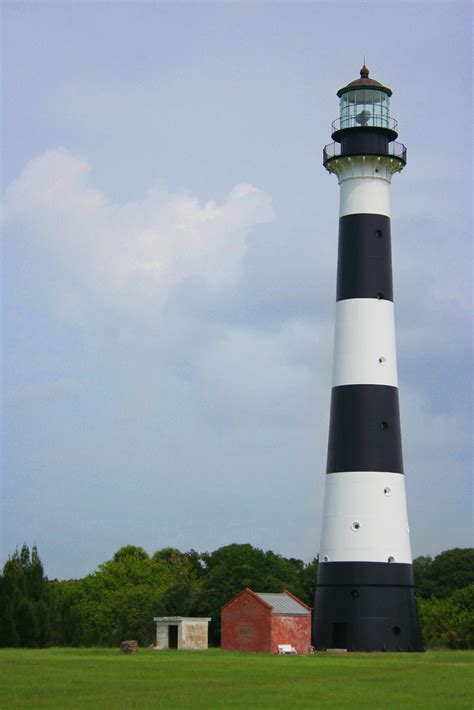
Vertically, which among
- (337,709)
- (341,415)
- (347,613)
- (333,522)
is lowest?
(337,709)

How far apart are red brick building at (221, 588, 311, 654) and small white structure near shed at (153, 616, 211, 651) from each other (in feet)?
7.27

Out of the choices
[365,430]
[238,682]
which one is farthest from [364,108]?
[238,682]

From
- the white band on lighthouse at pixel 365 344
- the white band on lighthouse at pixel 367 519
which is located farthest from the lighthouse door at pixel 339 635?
the white band on lighthouse at pixel 365 344

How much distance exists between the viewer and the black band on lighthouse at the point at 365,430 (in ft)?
134

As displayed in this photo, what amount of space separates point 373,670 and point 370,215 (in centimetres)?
1804

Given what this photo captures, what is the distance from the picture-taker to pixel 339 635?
40406mm

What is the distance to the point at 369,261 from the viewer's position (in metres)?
42.2

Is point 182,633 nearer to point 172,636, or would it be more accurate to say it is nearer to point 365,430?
point 172,636

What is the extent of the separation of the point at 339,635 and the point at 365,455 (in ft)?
20.8

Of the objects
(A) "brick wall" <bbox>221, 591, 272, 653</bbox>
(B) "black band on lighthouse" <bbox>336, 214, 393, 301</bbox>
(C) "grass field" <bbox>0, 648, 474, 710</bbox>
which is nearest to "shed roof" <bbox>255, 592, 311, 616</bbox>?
(A) "brick wall" <bbox>221, 591, 272, 653</bbox>

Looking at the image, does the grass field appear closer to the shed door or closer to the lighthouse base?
the lighthouse base

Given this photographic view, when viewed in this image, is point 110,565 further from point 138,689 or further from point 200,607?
point 138,689

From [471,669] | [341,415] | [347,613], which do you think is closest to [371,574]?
[347,613]

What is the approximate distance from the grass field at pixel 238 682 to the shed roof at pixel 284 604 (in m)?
7.62
